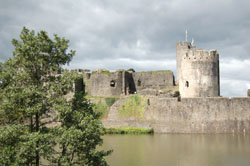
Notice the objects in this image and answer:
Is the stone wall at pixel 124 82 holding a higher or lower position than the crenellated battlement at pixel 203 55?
lower

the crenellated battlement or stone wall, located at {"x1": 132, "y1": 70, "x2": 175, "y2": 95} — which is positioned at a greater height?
the crenellated battlement

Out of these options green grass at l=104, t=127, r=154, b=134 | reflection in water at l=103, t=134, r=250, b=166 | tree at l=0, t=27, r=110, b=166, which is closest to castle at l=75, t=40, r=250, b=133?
green grass at l=104, t=127, r=154, b=134

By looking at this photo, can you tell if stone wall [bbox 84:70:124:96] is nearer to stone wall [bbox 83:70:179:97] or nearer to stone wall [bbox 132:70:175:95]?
stone wall [bbox 83:70:179:97]

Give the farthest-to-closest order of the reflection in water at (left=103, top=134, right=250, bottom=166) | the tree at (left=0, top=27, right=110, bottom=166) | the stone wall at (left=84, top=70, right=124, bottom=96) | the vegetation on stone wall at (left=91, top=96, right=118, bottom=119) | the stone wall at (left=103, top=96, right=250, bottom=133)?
the stone wall at (left=84, top=70, right=124, bottom=96), the vegetation on stone wall at (left=91, top=96, right=118, bottom=119), the stone wall at (left=103, top=96, right=250, bottom=133), the reflection in water at (left=103, top=134, right=250, bottom=166), the tree at (left=0, top=27, right=110, bottom=166)

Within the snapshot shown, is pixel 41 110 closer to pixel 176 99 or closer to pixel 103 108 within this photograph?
pixel 176 99

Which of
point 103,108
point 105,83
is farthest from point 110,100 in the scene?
point 105,83

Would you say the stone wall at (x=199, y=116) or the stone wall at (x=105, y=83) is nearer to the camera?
the stone wall at (x=199, y=116)

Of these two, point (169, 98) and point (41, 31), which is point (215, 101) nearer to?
point (169, 98)

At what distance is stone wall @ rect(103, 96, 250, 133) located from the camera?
22781mm

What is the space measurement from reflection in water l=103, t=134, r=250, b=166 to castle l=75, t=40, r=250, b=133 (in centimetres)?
365

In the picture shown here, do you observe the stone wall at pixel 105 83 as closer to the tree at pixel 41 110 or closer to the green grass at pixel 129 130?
the green grass at pixel 129 130

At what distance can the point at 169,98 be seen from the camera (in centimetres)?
2428

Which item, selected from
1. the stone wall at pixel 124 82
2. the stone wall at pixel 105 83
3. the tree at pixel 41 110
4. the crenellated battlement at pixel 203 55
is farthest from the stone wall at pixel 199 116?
the tree at pixel 41 110

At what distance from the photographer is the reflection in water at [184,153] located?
12.5 metres
